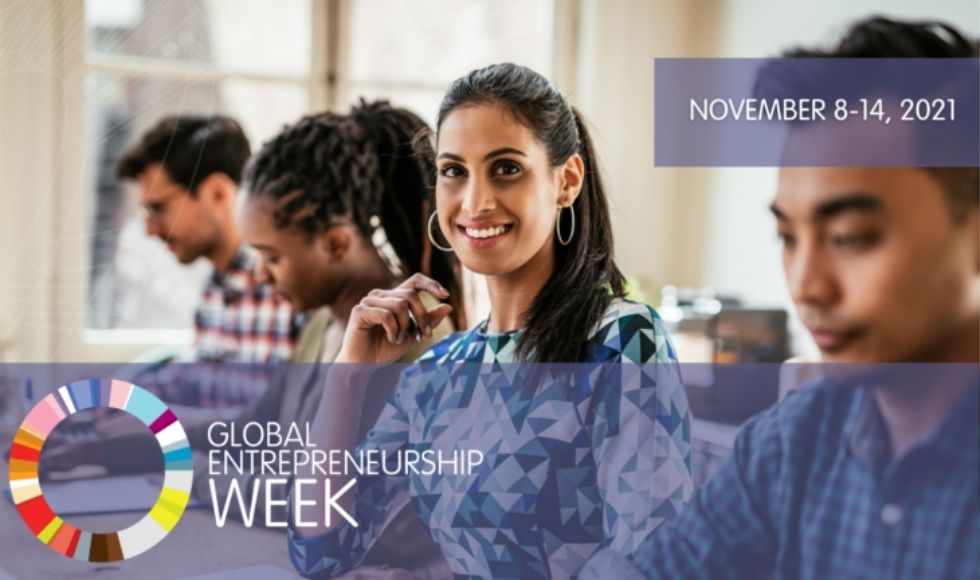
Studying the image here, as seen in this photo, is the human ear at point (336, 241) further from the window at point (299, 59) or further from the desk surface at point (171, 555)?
the window at point (299, 59)

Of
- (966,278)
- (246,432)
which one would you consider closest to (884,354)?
(966,278)

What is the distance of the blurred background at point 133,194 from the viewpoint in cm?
89

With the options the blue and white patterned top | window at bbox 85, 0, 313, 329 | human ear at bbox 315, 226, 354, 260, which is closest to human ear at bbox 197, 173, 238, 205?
window at bbox 85, 0, 313, 329

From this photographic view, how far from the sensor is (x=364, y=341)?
0.84 m

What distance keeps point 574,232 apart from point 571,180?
0.13ft

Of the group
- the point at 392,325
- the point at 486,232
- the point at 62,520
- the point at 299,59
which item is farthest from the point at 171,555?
the point at 299,59

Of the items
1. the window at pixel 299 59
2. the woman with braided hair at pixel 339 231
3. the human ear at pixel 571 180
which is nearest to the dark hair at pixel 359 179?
the woman with braided hair at pixel 339 231

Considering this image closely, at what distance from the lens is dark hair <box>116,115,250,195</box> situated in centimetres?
133

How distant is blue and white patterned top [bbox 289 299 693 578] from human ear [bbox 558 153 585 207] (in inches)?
3.7

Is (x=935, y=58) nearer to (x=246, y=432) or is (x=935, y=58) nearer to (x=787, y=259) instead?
(x=787, y=259)

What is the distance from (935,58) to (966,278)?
0.18 metres

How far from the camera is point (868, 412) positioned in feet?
2.64

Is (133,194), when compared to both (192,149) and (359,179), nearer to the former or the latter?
(192,149)

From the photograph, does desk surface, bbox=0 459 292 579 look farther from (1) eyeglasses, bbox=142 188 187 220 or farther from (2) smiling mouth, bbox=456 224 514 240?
(1) eyeglasses, bbox=142 188 187 220
